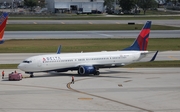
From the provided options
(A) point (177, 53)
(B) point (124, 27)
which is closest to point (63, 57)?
(A) point (177, 53)

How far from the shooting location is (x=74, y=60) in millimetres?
62750

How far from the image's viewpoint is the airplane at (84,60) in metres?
60.3

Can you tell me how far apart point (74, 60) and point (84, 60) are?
155 centimetres

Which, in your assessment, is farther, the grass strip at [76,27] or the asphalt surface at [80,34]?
the grass strip at [76,27]

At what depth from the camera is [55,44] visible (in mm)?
98875

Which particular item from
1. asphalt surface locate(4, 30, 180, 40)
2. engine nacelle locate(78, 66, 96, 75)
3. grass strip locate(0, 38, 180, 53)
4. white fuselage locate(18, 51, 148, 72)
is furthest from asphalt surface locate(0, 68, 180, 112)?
asphalt surface locate(4, 30, 180, 40)

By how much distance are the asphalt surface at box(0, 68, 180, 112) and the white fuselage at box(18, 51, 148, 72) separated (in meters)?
1.45

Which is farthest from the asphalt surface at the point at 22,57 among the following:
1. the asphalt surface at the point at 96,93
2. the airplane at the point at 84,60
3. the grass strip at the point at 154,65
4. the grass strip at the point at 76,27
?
the grass strip at the point at 76,27

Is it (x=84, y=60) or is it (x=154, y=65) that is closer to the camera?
(x=84, y=60)

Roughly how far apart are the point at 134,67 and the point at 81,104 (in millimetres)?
30130

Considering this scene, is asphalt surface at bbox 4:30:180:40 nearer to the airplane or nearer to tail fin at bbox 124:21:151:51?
tail fin at bbox 124:21:151:51

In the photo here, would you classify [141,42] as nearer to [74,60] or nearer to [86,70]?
[86,70]

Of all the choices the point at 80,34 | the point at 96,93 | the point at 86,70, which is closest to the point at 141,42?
the point at 86,70

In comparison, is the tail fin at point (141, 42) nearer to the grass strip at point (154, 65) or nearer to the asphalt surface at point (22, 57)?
the grass strip at point (154, 65)
